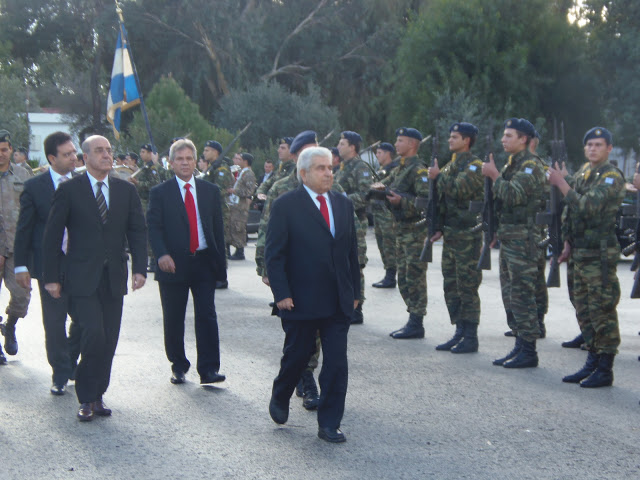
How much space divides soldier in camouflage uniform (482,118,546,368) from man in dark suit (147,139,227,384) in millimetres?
2327

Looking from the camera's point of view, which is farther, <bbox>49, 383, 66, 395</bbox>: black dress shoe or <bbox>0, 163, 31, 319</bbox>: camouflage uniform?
<bbox>0, 163, 31, 319</bbox>: camouflage uniform

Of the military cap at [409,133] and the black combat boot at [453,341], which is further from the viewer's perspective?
the military cap at [409,133]

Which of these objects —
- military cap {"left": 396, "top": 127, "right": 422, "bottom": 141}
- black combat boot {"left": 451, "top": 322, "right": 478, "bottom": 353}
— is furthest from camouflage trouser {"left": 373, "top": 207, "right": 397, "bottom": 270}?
black combat boot {"left": 451, "top": 322, "right": 478, "bottom": 353}

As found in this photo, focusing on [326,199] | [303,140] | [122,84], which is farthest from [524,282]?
[122,84]

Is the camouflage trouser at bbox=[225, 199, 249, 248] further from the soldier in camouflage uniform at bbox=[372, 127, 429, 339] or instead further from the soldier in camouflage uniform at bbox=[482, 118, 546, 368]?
the soldier in camouflage uniform at bbox=[482, 118, 546, 368]

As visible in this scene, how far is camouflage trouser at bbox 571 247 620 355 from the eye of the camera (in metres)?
7.11

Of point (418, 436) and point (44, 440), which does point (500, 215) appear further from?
point (44, 440)

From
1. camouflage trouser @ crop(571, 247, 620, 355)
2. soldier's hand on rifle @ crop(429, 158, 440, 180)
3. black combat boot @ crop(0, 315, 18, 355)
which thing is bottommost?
black combat boot @ crop(0, 315, 18, 355)

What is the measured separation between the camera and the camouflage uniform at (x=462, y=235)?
8.51 meters

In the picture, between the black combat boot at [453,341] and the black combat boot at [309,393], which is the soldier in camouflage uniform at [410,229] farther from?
the black combat boot at [309,393]

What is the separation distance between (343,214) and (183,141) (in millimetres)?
2157

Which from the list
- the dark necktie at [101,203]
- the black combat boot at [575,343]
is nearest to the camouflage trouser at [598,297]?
the black combat boot at [575,343]

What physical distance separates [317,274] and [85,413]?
184 cm

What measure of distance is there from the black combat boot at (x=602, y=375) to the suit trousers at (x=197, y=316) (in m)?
2.82
